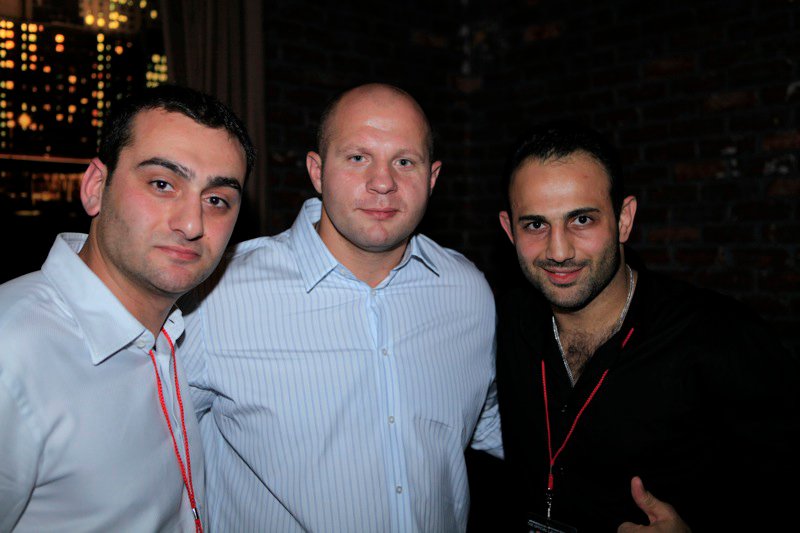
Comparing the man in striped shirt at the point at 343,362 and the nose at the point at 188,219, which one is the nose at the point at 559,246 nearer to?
the man in striped shirt at the point at 343,362

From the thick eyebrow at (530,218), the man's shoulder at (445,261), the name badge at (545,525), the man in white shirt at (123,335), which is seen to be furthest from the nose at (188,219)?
the name badge at (545,525)

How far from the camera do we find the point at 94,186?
1465 mm

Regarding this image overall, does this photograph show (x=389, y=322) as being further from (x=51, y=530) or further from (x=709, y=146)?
(x=709, y=146)

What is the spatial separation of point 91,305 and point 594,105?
8.98 ft

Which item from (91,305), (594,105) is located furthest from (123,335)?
(594,105)

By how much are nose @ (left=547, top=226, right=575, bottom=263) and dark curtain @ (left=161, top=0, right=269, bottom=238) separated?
152 centimetres

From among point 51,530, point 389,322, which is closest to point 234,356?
point 389,322

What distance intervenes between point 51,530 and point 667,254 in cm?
279

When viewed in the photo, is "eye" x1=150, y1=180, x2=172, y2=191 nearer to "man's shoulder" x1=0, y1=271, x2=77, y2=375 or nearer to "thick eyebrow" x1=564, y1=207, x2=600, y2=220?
"man's shoulder" x1=0, y1=271, x2=77, y2=375

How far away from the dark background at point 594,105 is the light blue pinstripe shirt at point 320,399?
1148 mm

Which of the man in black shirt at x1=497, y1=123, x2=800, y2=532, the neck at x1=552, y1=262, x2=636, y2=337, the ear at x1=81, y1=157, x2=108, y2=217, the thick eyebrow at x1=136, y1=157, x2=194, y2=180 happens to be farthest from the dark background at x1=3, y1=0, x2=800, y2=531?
the thick eyebrow at x1=136, y1=157, x2=194, y2=180

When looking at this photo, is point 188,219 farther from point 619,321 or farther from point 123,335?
point 619,321

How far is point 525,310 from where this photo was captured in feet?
7.25

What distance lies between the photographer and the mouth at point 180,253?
1.41m
